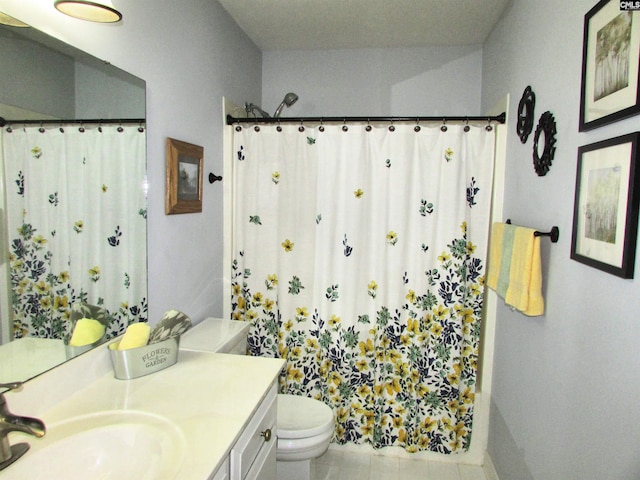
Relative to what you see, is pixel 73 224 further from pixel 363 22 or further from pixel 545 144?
pixel 363 22

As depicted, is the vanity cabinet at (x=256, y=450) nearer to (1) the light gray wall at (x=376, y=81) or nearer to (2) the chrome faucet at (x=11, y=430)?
(2) the chrome faucet at (x=11, y=430)

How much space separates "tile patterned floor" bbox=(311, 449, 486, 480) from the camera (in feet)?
7.25

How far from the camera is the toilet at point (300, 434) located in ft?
5.89

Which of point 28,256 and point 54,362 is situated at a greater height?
point 28,256

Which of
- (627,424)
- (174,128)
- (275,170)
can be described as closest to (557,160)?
(627,424)

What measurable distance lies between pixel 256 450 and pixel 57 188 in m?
0.98

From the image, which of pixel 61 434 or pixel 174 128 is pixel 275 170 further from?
pixel 61 434

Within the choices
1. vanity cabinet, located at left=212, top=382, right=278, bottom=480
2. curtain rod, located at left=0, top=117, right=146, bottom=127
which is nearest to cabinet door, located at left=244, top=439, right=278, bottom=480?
vanity cabinet, located at left=212, top=382, right=278, bottom=480

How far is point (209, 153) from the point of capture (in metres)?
2.16

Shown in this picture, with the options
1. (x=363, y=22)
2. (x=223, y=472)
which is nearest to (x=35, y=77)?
(x=223, y=472)

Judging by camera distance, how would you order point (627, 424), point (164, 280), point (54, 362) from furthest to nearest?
point (164, 280) < point (54, 362) < point (627, 424)

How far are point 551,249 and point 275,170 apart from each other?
1426mm

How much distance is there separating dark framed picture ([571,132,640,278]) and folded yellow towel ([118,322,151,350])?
142 centimetres

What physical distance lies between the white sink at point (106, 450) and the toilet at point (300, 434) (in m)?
0.86
